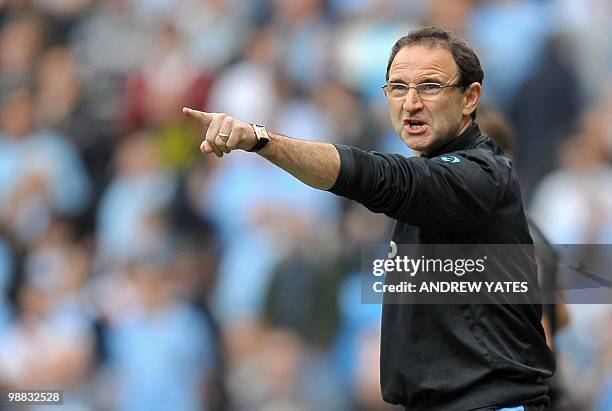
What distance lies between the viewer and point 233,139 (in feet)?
10.5

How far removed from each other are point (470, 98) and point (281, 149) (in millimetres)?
901

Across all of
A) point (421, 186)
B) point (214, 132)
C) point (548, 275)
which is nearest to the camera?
point (214, 132)

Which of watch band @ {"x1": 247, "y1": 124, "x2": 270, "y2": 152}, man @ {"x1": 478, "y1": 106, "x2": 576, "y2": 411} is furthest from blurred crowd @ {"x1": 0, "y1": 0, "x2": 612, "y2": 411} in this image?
watch band @ {"x1": 247, "y1": 124, "x2": 270, "y2": 152}

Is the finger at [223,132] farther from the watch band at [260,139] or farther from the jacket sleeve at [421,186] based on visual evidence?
the jacket sleeve at [421,186]

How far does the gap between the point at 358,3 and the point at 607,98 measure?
84.7 inches

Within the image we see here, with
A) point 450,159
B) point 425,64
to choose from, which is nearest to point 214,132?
point 450,159

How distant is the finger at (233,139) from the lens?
10.5ft

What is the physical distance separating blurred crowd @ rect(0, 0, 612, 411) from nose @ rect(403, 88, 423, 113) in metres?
2.92

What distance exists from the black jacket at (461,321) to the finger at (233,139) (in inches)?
14.9

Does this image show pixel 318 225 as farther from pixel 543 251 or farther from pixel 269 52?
pixel 543 251

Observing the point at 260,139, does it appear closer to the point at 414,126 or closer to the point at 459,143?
the point at 414,126

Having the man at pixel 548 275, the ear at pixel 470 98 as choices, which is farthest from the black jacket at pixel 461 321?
the man at pixel 548 275

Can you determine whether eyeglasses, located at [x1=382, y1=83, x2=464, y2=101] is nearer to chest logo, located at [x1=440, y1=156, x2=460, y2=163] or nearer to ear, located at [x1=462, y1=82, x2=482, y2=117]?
ear, located at [x1=462, y1=82, x2=482, y2=117]

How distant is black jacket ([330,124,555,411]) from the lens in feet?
11.5
